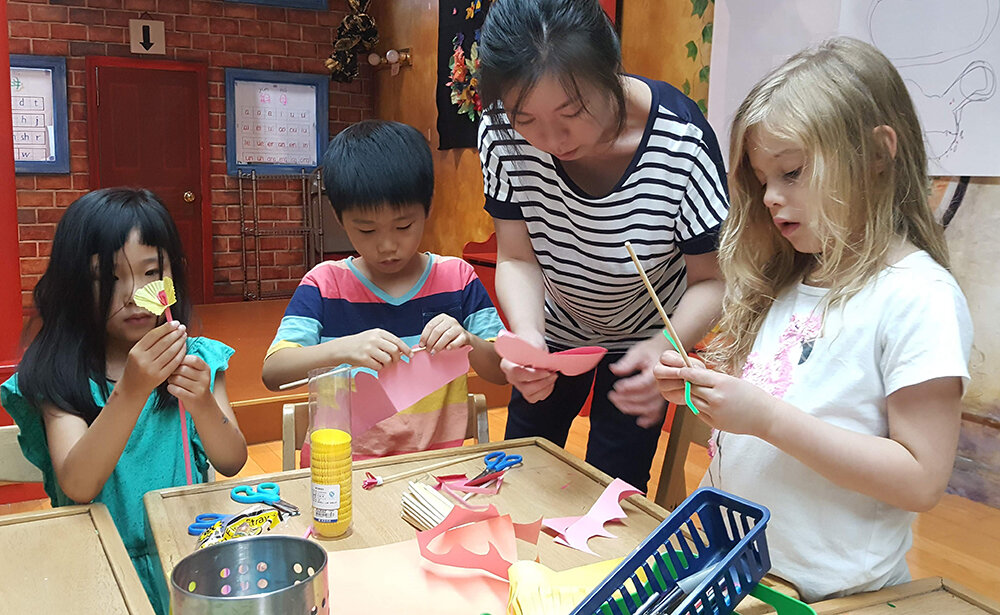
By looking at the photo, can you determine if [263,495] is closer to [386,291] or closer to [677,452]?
[386,291]

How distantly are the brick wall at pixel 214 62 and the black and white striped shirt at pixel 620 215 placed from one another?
484 cm

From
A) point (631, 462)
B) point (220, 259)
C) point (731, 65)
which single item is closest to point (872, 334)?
point (631, 462)

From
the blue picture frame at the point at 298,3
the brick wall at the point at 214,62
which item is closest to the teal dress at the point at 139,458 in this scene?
the brick wall at the point at 214,62

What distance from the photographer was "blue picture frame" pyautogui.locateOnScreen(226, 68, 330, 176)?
236 inches

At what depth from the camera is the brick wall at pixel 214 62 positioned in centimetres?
545

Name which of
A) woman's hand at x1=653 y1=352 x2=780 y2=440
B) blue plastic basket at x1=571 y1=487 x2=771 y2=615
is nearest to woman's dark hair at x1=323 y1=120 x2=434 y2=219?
woman's hand at x1=653 y1=352 x2=780 y2=440

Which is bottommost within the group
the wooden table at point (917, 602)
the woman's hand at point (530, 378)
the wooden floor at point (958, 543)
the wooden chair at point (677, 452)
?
the wooden floor at point (958, 543)

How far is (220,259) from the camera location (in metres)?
6.12

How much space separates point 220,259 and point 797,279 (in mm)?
5640

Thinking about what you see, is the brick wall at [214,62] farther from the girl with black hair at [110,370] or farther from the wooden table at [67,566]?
the wooden table at [67,566]

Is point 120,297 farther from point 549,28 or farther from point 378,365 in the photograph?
point 549,28

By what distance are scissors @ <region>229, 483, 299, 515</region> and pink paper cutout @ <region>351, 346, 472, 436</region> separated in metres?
0.21

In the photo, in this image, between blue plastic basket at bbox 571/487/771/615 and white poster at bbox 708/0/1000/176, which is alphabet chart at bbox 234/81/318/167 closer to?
white poster at bbox 708/0/1000/176

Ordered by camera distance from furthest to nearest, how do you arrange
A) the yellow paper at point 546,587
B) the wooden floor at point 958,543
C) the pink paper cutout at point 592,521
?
the wooden floor at point 958,543, the pink paper cutout at point 592,521, the yellow paper at point 546,587
